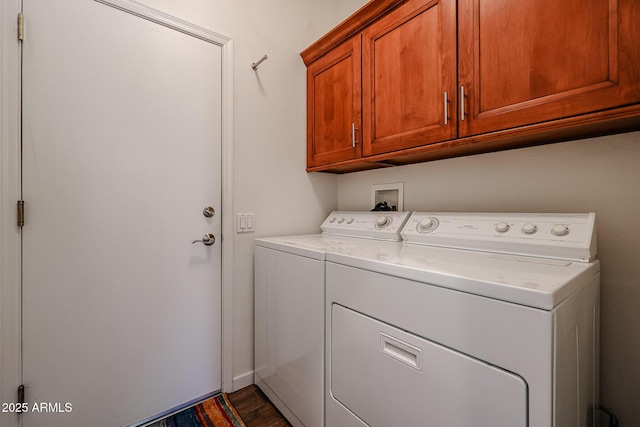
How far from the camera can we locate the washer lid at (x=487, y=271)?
25.3 inches

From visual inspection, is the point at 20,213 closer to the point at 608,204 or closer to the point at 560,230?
the point at 560,230

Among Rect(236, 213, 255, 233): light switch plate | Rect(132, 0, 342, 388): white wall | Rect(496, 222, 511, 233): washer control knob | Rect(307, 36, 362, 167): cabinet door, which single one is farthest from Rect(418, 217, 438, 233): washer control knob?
Rect(236, 213, 255, 233): light switch plate

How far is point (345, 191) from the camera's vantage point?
2109 mm

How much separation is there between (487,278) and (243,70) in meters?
1.67

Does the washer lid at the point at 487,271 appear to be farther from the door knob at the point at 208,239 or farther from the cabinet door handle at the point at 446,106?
the door knob at the point at 208,239

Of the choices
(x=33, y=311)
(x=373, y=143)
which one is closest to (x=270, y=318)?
(x=33, y=311)

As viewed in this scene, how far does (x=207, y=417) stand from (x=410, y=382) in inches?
46.1

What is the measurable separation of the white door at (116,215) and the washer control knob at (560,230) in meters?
1.55

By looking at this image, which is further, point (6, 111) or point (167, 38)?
point (167, 38)

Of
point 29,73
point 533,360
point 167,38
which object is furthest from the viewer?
point 167,38

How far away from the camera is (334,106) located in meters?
1.72

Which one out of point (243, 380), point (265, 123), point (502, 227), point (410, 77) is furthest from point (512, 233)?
point (243, 380)

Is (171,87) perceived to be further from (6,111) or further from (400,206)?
(400,206)

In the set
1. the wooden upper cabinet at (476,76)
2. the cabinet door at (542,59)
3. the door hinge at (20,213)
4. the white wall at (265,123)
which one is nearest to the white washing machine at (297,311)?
the white wall at (265,123)
